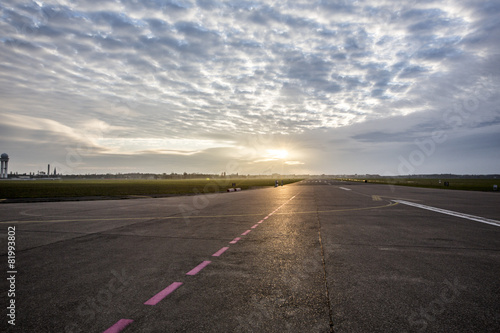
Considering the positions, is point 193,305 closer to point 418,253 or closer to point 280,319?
point 280,319

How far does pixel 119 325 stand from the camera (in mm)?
3502

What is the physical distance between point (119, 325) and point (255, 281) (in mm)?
2306

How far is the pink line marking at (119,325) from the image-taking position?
3.37m

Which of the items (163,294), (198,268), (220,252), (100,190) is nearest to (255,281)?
(198,268)

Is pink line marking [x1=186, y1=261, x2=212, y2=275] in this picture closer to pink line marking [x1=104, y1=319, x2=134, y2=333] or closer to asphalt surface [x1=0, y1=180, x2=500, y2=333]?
asphalt surface [x1=0, y1=180, x2=500, y2=333]

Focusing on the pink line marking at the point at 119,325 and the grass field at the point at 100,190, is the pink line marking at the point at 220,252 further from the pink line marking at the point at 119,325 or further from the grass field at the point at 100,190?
the grass field at the point at 100,190

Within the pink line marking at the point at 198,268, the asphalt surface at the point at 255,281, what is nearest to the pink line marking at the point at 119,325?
the asphalt surface at the point at 255,281

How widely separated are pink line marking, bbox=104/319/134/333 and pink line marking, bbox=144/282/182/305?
51cm

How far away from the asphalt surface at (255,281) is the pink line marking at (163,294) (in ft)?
0.07

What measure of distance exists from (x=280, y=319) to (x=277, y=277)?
1611 millimetres

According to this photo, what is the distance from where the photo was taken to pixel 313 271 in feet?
18.2

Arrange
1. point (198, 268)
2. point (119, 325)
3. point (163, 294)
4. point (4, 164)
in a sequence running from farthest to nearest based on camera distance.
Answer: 1. point (4, 164)
2. point (198, 268)
3. point (163, 294)
4. point (119, 325)

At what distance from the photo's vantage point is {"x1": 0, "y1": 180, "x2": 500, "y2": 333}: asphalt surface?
11.8 ft

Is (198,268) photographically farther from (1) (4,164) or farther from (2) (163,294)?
(1) (4,164)
